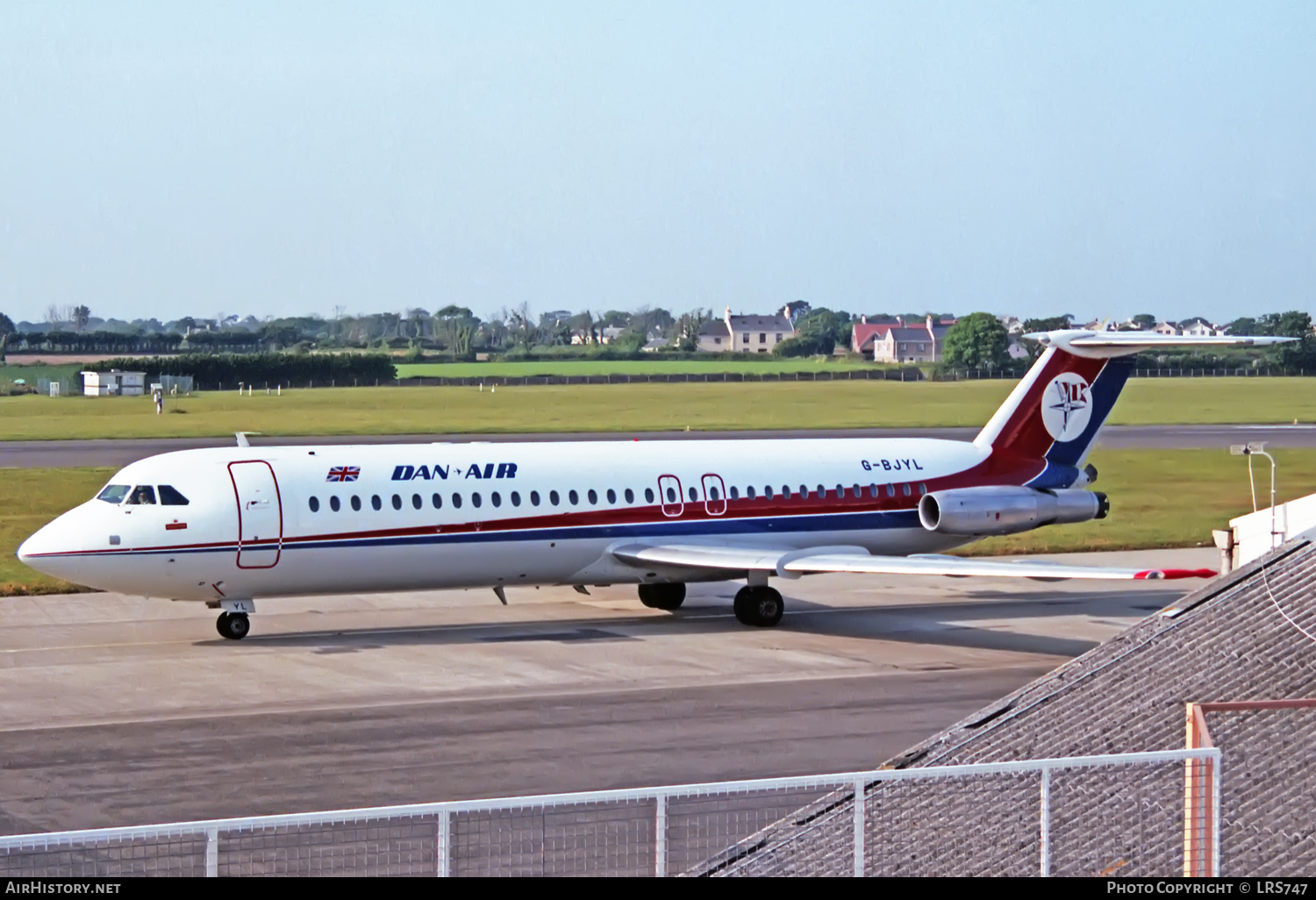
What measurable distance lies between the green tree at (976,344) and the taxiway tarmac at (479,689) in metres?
109

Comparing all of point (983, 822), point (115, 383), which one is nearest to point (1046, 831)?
point (983, 822)

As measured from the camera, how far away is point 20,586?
32.9 metres

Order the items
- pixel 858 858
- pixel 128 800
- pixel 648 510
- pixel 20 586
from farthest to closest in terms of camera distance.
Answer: pixel 20 586 < pixel 648 510 < pixel 128 800 < pixel 858 858

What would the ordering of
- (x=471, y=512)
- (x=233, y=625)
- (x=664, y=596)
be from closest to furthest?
(x=233, y=625), (x=471, y=512), (x=664, y=596)

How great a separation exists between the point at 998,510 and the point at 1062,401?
Answer: 2.90 metres

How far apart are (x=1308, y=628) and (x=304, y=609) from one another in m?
20.5

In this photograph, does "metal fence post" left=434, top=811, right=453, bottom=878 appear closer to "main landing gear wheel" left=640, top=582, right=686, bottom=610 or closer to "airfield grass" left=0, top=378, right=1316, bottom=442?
"main landing gear wheel" left=640, top=582, right=686, bottom=610

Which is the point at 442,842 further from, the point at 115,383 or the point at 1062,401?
the point at 115,383

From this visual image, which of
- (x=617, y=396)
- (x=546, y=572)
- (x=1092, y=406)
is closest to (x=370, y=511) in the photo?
(x=546, y=572)

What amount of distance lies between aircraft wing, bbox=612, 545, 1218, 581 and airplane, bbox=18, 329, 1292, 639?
0.16 ft

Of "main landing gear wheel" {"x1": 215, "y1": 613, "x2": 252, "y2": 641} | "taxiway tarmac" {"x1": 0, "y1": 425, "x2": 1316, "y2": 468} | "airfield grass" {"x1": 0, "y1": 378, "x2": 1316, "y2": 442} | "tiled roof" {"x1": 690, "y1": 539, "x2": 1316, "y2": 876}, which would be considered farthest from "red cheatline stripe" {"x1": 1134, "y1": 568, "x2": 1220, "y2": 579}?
"airfield grass" {"x1": 0, "y1": 378, "x2": 1316, "y2": 442}

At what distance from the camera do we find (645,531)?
95.8 ft

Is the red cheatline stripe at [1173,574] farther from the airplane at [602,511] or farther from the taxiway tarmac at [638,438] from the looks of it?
the taxiway tarmac at [638,438]

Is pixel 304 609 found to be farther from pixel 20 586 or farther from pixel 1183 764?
pixel 1183 764
